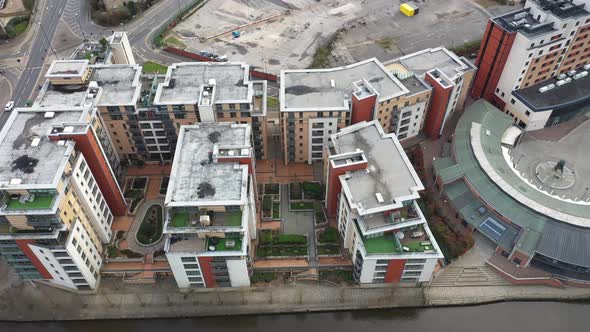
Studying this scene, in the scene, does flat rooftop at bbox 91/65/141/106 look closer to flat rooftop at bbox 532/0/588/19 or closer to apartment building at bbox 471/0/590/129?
apartment building at bbox 471/0/590/129

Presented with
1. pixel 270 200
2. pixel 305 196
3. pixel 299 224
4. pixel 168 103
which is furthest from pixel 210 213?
pixel 168 103

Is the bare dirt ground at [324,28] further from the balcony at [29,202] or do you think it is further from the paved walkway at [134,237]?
the balcony at [29,202]

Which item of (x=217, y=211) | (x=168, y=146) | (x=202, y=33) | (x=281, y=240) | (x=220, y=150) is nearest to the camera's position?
(x=217, y=211)

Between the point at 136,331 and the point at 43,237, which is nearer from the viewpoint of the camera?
the point at 43,237

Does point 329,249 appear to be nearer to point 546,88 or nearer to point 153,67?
point 546,88

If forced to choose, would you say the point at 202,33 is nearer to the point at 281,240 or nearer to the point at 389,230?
the point at 281,240

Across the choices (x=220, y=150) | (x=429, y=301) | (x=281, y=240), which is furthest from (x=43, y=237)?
(x=429, y=301)
